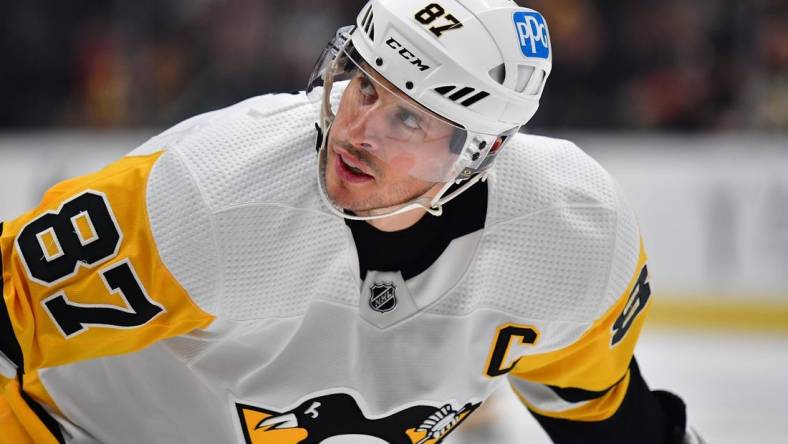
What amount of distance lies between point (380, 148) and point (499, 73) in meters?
0.25

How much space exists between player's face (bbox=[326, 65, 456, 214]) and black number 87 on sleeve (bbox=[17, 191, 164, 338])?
384mm

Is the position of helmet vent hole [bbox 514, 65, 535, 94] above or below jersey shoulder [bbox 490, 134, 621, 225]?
above

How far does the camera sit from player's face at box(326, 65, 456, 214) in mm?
1983

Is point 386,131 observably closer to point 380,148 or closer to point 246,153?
point 380,148

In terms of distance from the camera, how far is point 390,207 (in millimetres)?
2039

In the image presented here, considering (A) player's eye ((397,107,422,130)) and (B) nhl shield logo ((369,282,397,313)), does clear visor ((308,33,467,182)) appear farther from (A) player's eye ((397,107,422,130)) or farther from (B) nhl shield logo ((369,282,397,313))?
(B) nhl shield logo ((369,282,397,313))

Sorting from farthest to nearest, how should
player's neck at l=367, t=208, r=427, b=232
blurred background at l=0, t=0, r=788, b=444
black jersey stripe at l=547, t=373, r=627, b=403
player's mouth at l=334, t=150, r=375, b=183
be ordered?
1. blurred background at l=0, t=0, r=788, b=444
2. black jersey stripe at l=547, t=373, r=627, b=403
3. player's neck at l=367, t=208, r=427, b=232
4. player's mouth at l=334, t=150, r=375, b=183

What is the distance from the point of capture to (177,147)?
6.58 ft

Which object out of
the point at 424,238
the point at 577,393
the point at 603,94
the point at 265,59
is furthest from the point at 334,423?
the point at 603,94

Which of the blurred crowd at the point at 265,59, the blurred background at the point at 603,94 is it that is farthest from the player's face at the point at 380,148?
the blurred crowd at the point at 265,59

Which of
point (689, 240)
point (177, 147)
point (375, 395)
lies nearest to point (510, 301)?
point (375, 395)

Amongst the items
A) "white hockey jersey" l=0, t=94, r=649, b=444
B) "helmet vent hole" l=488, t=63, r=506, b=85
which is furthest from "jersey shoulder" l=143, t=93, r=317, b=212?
"helmet vent hole" l=488, t=63, r=506, b=85

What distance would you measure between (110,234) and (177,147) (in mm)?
213

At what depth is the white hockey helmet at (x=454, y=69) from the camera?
77.2 inches
